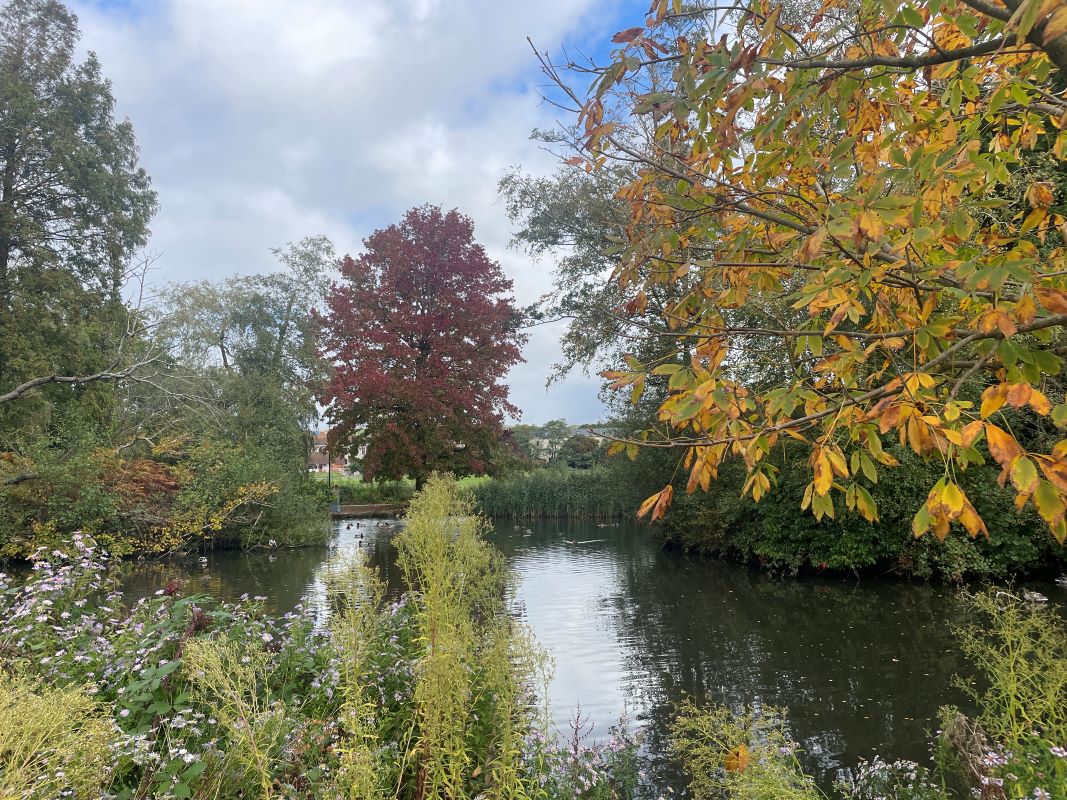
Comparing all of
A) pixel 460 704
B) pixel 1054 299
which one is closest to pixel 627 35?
pixel 1054 299

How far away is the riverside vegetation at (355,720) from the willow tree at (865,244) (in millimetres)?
1049

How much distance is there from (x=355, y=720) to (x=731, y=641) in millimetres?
5936

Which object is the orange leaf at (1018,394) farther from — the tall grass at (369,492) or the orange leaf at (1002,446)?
→ the tall grass at (369,492)

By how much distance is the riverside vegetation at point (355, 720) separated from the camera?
195 cm

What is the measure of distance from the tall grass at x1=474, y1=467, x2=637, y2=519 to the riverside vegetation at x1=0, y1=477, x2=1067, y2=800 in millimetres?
21088

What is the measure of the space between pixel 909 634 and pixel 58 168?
1781 centimetres

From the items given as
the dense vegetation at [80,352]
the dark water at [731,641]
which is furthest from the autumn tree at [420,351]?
the dark water at [731,641]

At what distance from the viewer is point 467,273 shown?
18.9 metres

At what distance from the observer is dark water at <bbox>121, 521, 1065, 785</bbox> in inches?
186

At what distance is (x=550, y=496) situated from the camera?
84.4 feet

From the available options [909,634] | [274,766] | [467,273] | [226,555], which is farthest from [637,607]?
[467,273]

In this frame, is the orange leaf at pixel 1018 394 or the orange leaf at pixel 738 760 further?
the orange leaf at pixel 738 760

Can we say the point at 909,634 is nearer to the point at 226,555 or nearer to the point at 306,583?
the point at 306,583

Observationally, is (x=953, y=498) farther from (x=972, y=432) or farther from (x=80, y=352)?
(x=80, y=352)
